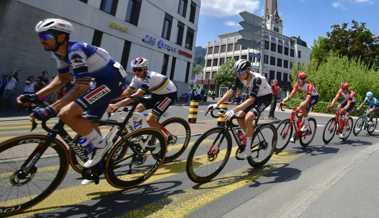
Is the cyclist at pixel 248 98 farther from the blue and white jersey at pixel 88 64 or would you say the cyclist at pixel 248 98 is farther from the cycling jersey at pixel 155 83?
the blue and white jersey at pixel 88 64

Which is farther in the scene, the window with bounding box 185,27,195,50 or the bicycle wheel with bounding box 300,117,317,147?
the window with bounding box 185,27,195,50

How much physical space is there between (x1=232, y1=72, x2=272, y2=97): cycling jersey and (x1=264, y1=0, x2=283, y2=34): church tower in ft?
372

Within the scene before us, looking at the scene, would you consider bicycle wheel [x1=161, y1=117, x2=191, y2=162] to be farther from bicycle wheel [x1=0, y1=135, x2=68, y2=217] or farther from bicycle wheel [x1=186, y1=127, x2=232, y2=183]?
bicycle wheel [x1=0, y1=135, x2=68, y2=217]

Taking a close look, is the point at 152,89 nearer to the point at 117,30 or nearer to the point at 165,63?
the point at 117,30

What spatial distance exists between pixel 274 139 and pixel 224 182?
1.93 metres

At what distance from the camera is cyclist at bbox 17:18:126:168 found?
11.4ft

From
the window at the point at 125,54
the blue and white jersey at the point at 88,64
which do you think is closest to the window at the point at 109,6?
the window at the point at 125,54

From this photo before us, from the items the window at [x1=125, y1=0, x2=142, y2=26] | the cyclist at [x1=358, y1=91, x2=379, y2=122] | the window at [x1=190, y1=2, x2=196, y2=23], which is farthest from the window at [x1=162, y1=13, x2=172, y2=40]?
the cyclist at [x1=358, y1=91, x2=379, y2=122]

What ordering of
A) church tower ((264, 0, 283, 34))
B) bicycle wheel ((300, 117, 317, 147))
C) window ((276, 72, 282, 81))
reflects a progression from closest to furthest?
1. bicycle wheel ((300, 117, 317, 147))
2. window ((276, 72, 282, 81))
3. church tower ((264, 0, 283, 34))

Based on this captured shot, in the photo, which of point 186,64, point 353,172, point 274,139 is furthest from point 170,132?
point 186,64

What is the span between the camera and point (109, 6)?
25.5 meters

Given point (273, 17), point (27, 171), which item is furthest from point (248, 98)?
point (273, 17)

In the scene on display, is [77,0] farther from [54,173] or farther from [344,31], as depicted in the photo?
[344,31]

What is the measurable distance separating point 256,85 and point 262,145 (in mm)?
1261
